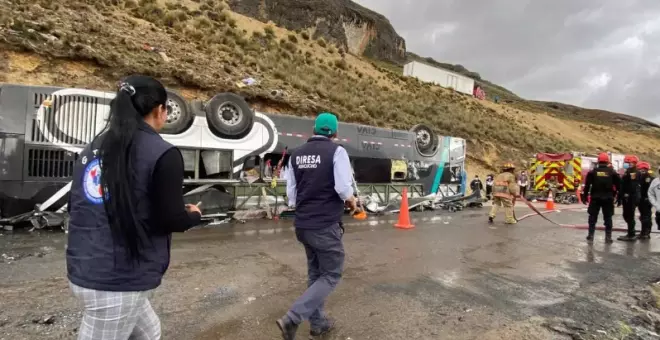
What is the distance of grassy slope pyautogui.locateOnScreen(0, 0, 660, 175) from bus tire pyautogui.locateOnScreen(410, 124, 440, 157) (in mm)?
6290

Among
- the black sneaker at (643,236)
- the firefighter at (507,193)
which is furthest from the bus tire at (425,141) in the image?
the black sneaker at (643,236)

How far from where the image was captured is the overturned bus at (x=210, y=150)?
6.84 m

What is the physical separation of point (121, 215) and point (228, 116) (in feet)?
25.0

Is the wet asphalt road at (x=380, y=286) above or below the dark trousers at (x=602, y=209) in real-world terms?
below

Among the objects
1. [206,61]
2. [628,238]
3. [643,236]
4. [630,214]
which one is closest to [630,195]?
[630,214]

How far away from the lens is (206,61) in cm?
1714

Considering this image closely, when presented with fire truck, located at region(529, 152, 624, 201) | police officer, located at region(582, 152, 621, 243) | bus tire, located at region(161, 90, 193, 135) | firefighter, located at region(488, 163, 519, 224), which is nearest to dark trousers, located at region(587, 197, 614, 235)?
police officer, located at region(582, 152, 621, 243)

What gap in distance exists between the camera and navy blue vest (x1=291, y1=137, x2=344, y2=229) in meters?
2.97

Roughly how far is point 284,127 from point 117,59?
25.0ft

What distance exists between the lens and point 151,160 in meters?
1.54

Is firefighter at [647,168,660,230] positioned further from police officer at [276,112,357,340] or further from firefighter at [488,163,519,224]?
police officer at [276,112,357,340]

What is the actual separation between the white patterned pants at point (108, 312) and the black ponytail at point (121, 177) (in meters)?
0.17

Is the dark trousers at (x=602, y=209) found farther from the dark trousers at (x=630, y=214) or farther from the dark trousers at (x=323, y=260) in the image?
the dark trousers at (x=323, y=260)

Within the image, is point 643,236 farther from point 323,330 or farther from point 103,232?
point 103,232
